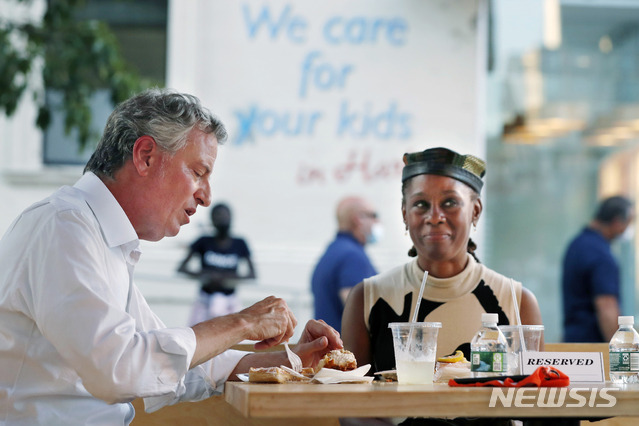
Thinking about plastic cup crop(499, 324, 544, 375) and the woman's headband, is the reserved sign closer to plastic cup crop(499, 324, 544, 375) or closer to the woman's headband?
plastic cup crop(499, 324, 544, 375)

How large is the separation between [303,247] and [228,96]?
1.65m

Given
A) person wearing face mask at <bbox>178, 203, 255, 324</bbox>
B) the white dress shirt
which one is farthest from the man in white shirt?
person wearing face mask at <bbox>178, 203, 255, 324</bbox>

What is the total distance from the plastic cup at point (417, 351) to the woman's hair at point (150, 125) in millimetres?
753

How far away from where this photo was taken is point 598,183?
9164 millimetres

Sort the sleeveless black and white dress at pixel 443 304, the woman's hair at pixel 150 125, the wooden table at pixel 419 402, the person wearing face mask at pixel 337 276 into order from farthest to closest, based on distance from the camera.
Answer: the person wearing face mask at pixel 337 276 → the sleeveless black and white dress at pixel 443 304 → the woman's hair at pixel 150 125 → the wooden table at pixel 419 402

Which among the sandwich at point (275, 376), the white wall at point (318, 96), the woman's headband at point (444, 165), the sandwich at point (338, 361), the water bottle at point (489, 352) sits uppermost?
the white wall at point (318, 96)

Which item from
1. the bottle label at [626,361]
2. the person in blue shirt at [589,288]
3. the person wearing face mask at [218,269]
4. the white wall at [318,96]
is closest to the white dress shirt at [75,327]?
the bottle label at [626,361]

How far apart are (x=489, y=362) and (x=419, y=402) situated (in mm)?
400

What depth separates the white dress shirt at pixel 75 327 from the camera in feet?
6.37

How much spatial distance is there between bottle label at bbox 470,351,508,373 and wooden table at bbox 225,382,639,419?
271 millimetres

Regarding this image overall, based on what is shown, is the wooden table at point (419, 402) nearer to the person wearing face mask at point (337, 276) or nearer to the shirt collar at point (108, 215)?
the shirt collar at point (108, 215)

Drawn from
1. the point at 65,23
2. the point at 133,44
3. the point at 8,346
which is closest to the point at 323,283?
the point at 65,23

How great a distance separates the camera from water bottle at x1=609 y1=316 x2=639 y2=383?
2271mm

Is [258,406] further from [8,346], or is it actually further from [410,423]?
[410,423]
